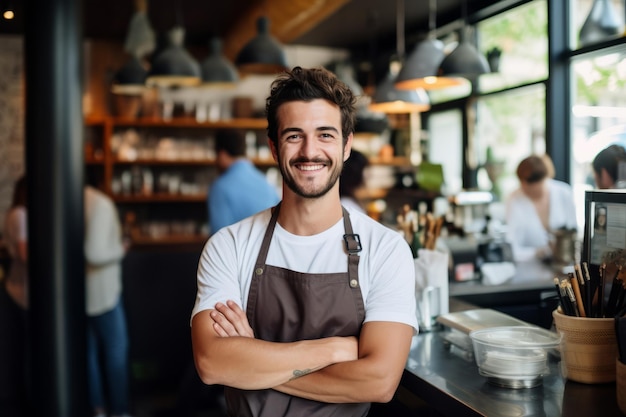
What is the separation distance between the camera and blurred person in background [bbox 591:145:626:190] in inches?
129

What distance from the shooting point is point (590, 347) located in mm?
1694

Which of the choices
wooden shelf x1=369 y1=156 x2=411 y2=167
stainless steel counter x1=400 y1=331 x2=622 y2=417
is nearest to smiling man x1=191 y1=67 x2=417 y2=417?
stainless steel counter x1=400 y1=331 x2=622 y2=417

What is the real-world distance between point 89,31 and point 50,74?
14.2ft

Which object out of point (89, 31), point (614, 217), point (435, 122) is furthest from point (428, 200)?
point (89, 31)

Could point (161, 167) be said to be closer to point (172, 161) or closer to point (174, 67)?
point (172, 161)

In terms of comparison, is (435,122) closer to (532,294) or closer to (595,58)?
(595,58)

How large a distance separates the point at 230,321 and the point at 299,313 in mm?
185

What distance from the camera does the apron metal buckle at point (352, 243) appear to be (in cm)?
177

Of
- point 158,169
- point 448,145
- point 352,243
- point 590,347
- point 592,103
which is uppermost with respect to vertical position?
point 592,103

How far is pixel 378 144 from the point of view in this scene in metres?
8.01

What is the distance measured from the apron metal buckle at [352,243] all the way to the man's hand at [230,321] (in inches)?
13.1

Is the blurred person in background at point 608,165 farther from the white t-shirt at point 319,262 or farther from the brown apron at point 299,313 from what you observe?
the brown apron at point 299,313

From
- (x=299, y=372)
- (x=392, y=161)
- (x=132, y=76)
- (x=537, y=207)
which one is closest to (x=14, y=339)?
(x=132, y=76)

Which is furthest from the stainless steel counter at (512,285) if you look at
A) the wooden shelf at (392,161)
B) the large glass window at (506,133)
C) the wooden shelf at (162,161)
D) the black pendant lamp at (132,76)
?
the wooden shelf at (162,161)
